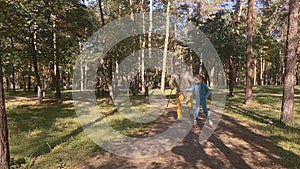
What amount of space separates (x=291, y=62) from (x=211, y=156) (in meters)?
7.01

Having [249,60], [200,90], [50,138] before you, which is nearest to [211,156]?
[200,90]

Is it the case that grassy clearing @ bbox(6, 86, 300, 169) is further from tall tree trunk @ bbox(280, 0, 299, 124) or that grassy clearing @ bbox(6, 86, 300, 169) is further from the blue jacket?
the blue jacket

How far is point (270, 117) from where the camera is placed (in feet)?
47.8

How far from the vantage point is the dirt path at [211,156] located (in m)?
7.14

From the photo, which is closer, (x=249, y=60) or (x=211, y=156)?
(x=211, y=156)

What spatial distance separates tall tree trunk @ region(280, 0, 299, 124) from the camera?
12.3 metres

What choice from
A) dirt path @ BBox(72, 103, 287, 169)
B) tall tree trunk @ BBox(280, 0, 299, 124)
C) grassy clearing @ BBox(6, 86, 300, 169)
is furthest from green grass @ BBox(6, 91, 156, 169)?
tall tree trunk @ BBox(280, 0, 299, 124)

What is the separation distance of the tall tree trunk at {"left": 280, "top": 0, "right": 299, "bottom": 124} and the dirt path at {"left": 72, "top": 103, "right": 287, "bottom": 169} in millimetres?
3052

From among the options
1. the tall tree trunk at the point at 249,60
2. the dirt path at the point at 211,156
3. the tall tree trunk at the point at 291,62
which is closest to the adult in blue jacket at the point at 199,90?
the dirt path at the point at 211,156

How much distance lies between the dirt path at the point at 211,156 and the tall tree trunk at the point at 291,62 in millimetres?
3052

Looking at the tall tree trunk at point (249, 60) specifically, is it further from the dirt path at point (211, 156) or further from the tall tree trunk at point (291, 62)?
the dirt path at point (211, 156)

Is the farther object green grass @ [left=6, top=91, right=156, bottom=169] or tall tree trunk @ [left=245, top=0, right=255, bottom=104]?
tall tree trunk @ [left=245, top=0, right=255, bottom=104]

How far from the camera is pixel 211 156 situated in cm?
781

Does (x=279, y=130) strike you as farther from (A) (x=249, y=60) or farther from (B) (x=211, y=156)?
(A) (x=249, y=60)
